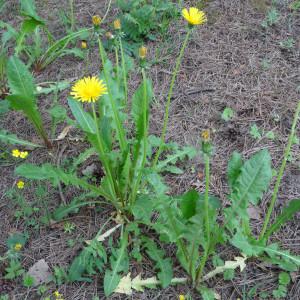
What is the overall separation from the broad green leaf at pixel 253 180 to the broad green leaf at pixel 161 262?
1.48 feet

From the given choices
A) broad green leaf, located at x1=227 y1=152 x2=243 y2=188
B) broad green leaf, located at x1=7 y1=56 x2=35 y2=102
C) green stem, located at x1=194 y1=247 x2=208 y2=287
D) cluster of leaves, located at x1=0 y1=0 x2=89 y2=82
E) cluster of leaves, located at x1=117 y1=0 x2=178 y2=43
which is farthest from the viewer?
cluster of leaves, located at x1=117 y1=0 x2=178 y2=43

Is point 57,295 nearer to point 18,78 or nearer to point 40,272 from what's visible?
point 40,272

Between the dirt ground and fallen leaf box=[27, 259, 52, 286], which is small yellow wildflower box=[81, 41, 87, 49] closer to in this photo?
the dirt ground

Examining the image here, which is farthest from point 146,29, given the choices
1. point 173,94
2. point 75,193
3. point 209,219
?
point 209,219

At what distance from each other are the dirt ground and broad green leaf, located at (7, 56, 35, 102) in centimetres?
29

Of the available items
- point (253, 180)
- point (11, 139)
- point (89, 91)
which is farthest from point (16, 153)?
point (253, 180)

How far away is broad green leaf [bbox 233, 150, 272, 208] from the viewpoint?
1895mm

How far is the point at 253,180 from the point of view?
6.28ft

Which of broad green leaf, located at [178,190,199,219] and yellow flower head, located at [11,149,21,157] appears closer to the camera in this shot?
broad green leaf, located at [178,190,199,219]

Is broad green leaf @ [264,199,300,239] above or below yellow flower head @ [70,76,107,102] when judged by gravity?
below

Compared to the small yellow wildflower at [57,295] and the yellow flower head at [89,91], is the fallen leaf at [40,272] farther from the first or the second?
the yellow flower head at [89,91]

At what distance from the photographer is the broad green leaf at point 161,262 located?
197 centimetres

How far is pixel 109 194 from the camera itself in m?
2.18

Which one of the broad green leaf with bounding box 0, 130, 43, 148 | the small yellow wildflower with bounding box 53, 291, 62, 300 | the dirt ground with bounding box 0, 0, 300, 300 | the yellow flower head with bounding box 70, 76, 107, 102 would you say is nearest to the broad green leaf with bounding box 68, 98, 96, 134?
the dirt ground with bounding box 0, 0, 300, 300
